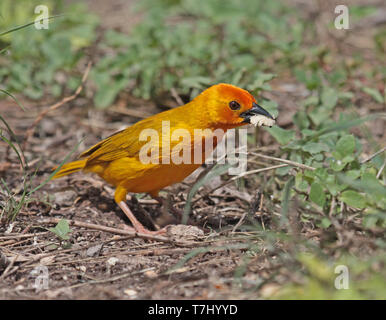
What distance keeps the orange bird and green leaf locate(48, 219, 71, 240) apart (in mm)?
651

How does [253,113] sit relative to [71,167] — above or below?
above

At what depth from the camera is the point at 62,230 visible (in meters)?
3.67

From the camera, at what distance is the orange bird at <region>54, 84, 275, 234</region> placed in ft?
13.0

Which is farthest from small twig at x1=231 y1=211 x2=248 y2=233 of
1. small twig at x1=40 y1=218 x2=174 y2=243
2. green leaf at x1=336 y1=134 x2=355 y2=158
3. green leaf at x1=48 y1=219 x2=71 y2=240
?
green leaf at x1=48 y1=219 x2=71 y2=240

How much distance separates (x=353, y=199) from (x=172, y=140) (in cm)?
135

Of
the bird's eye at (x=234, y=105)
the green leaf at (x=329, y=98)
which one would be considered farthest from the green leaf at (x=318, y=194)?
the green leaf at (x=329, y=98)

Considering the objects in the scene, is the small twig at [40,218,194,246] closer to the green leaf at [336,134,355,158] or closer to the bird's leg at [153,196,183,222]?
the bird's leg at [153,196,183,222]

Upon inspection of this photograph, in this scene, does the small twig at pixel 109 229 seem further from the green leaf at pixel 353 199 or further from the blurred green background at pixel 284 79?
the green leaf at pixel 353 199

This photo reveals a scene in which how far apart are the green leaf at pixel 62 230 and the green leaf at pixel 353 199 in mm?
1835

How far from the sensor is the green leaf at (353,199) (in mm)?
3367

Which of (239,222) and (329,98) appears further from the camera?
(329,98)

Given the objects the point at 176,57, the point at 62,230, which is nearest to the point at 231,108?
the point at 62,230

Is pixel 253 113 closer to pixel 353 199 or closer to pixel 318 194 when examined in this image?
pixel 318 194

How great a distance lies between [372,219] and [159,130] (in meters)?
1.71
